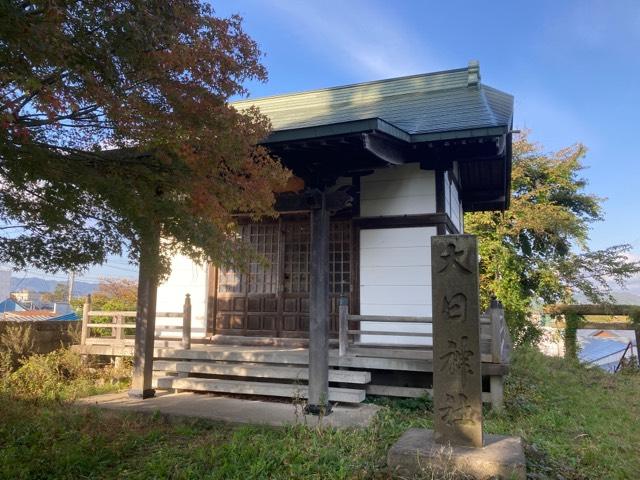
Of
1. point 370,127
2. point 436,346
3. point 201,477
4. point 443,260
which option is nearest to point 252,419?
point 201,477

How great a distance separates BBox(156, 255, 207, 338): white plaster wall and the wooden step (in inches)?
74.6

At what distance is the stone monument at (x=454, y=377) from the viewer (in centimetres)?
384

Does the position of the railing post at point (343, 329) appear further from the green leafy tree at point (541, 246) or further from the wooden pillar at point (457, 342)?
the green leafy tree at point (541, 246)

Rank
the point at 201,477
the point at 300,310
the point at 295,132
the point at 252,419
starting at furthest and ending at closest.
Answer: the point at 300,310
the point at 295,132
the point at 252,419
the point at 201,477

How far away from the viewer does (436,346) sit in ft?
13.9

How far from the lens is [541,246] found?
17.0 meters

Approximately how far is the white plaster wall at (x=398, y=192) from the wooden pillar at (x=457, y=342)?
3184 mm

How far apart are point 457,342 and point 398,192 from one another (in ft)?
12.7

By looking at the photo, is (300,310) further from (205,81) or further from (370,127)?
(205,81)

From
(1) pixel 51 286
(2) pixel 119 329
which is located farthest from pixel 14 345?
(1) pixel 51 286

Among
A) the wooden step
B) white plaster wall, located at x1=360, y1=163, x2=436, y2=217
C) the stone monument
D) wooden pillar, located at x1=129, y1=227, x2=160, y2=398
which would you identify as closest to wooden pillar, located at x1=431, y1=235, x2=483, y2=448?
the stone monument

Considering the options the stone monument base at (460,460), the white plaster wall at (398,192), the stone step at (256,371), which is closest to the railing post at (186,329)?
the stone step at (256,371)

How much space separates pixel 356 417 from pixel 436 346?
1.94 metres

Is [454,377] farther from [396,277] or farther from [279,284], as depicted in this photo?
[279,284]
